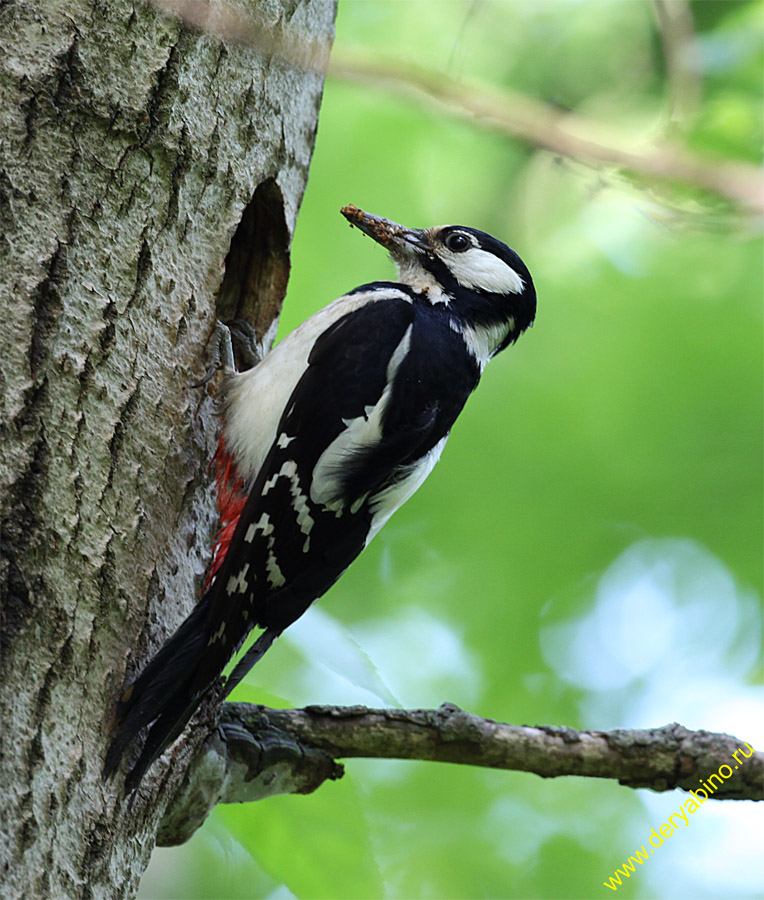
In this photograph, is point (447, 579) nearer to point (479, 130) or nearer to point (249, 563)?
point (249, 563)

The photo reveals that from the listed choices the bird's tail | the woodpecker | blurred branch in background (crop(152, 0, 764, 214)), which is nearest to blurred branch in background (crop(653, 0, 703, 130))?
blurred branch in background (crop(152, 0, 764, 214))

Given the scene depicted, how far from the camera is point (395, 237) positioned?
3018mm

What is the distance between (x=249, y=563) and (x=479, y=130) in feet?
4.10

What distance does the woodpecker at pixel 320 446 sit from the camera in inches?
87.3

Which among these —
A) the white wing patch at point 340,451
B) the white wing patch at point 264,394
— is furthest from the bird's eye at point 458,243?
the white wing patch at point 340,451

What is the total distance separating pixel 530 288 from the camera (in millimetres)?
3004

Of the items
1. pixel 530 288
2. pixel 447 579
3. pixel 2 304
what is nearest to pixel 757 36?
pixel 530 288

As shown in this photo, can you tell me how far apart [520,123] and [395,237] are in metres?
1.96

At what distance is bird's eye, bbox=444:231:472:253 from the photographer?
117 inches

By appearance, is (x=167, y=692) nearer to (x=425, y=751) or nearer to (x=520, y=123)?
(x=425, y=751)

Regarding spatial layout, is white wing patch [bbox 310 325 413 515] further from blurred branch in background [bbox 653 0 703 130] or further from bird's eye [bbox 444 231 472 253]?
blurred branch in background [bbox 653 0 703 130]

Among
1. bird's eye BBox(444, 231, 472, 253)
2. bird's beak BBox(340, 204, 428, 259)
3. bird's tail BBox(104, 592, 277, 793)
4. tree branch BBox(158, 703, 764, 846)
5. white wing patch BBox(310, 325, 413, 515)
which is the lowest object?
bird's tail BBox(104, 592, 277, 793)

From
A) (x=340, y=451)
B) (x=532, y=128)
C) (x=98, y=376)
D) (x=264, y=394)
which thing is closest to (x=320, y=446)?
(x=340, y=451)

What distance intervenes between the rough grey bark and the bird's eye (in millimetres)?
881
